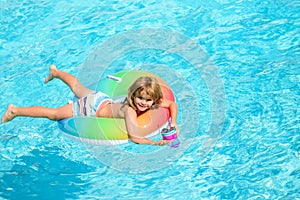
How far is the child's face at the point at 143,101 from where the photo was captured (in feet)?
17.4

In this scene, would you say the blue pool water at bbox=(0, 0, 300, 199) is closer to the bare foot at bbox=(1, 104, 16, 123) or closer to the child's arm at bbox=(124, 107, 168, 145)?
the bare foot at bbox=(1, 104, 16, 123)

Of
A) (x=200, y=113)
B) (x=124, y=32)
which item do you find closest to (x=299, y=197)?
(x=200, y=113)

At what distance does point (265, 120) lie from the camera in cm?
598

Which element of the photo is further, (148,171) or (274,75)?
(274,75)

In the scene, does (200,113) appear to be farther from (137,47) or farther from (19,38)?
(19,38)

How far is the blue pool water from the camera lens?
18.1ft

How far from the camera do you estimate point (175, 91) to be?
6.48 m

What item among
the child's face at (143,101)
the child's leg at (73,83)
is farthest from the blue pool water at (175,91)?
the child's face at (143,101)

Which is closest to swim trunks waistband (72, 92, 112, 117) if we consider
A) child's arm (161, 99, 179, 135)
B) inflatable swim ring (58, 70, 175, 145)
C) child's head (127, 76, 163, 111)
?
inflatable swim ring (58, 70, 175, 145)

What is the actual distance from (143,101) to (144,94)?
70mm

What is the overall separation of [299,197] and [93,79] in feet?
8.81

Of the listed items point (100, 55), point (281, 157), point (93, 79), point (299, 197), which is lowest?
point (299, 197)

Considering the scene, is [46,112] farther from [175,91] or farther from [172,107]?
[175,91]

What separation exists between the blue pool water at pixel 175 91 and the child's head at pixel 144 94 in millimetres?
584
